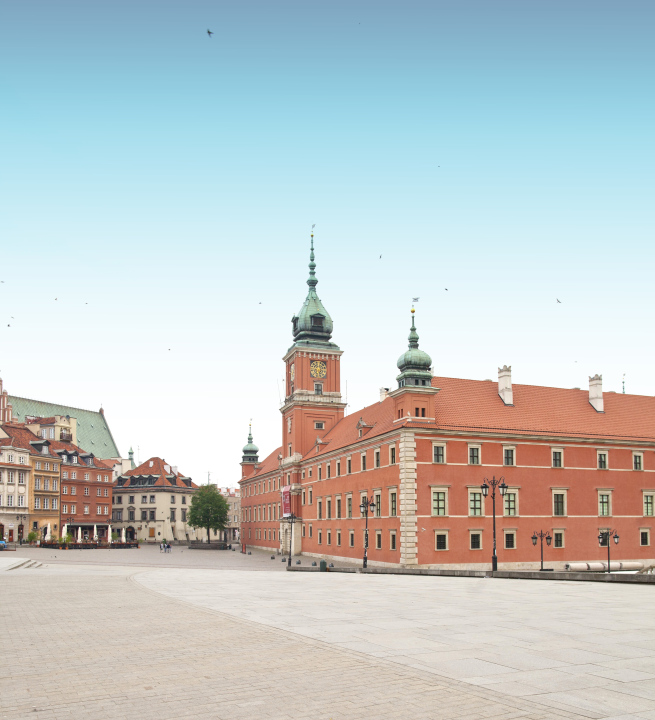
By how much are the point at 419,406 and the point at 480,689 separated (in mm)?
43002

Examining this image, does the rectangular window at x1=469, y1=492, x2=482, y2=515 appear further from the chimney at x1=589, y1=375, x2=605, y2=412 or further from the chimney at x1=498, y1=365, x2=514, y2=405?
the chimney at x1=589, y1=375, x2=605, y2=412

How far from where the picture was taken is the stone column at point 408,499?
50.7 meters

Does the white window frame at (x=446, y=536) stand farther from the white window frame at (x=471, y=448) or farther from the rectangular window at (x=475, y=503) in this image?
the white window frame at (x=471, y=448)

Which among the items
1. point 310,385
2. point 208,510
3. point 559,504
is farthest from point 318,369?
point 208,510

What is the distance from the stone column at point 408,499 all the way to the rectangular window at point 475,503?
4568mm

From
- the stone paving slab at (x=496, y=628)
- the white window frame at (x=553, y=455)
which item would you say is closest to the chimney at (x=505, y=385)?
the white window frame at (x=553, y=455)

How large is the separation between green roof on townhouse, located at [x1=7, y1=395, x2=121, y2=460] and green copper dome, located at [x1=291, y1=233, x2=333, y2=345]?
54.3 meters

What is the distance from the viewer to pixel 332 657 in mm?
12336

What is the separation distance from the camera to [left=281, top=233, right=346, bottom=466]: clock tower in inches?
3125

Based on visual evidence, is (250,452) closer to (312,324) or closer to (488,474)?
(312,324)

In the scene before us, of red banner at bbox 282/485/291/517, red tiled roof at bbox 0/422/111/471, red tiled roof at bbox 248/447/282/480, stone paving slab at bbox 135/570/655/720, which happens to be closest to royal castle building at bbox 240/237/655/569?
red banner at bbox 282/485/291/517

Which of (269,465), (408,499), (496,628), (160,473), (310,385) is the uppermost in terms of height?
(310,385)

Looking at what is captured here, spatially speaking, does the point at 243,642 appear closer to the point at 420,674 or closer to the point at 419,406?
the point at 420,674

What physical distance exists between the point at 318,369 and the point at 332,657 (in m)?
68.5
